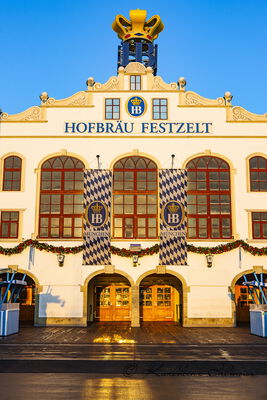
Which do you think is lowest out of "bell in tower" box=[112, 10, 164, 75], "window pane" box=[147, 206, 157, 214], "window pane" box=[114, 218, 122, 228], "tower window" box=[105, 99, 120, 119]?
"window pane" box=[114, 218, 122, 228]

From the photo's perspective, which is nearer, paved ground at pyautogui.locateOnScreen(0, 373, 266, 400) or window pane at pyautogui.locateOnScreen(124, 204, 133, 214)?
paved ground at pyautogui.locateOnScreen(0, 373, 266, 400)

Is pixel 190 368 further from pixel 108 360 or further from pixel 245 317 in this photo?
pixel 245 317

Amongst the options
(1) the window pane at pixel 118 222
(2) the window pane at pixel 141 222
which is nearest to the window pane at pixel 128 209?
(1) the window pane at pixel 118 222

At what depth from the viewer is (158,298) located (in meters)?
25.6

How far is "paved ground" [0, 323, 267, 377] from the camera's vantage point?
11.2 meters

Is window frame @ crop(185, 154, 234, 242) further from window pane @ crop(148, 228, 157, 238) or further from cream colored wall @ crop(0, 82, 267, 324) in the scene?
window pane @ crop(148, 228, 157, 238)

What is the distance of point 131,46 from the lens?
33.2 m

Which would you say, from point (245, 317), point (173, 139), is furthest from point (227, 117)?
point (245, 317)

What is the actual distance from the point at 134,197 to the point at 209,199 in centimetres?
399

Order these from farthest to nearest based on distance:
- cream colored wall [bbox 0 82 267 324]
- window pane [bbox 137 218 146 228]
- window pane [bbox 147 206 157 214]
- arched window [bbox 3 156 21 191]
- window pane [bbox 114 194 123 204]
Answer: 1. arched window [bbox 3 156 21 191]
2. window pane [bbox 114 194 123 204]
3. window pane [bbox 147 206 157 214]
4. window pane [bbox 137 218 146 228]
5. cream colored wall [bbox 0 82 267 324]

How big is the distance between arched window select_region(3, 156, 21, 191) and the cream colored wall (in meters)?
0.40

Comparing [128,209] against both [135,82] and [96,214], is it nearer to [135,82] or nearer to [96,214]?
[96,214]

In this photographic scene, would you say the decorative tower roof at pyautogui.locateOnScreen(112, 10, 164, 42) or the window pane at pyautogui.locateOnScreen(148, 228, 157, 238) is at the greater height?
the decorative tower roof at pyautogui.locateOnScreen(112, 10, 164, 42)

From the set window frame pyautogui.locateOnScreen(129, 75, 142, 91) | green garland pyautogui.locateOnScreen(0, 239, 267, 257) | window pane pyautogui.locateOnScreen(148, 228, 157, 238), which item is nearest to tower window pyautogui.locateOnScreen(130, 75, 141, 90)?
window frame pyautogui.locateOnScreen(129, 75, 142, 91)
